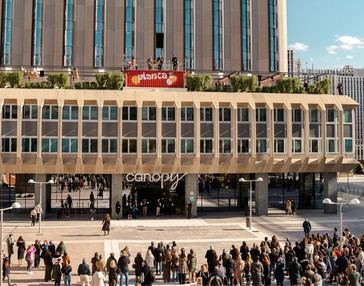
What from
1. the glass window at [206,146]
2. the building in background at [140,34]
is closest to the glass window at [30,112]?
the building in background at [140,34]

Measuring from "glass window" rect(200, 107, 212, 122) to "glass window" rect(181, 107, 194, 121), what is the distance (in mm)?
1035

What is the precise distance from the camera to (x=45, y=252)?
1046 inches

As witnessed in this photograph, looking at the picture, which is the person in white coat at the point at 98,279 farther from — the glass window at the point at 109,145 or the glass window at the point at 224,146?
the glass window at the point at 224,146

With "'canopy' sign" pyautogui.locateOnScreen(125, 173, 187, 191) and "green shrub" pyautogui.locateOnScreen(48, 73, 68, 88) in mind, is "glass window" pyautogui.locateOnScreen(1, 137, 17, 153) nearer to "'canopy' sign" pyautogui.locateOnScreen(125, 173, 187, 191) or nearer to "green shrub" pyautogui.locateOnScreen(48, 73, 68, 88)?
"green shrub" pyautogui.locateOnScreen(48, 73, 68, 88)

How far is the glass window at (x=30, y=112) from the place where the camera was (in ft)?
157

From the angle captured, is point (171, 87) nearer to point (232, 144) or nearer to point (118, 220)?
point (232, 144)

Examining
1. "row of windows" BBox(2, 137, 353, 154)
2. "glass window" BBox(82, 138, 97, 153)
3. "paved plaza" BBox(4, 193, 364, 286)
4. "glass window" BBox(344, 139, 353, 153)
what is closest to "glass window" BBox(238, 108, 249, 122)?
"row of windows" BBox(2, 137, 353, 154)

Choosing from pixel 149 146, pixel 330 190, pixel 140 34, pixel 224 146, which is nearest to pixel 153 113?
pixel 149 146

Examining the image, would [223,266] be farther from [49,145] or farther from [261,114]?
[261,114]

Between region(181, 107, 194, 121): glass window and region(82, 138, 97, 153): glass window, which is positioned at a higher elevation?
region(181, 107, 194, 121): glass window

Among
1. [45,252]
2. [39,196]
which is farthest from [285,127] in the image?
[45,252]

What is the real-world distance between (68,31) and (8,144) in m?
22.8

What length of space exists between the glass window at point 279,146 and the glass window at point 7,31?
3443cm

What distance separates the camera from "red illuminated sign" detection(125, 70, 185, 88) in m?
50.5
